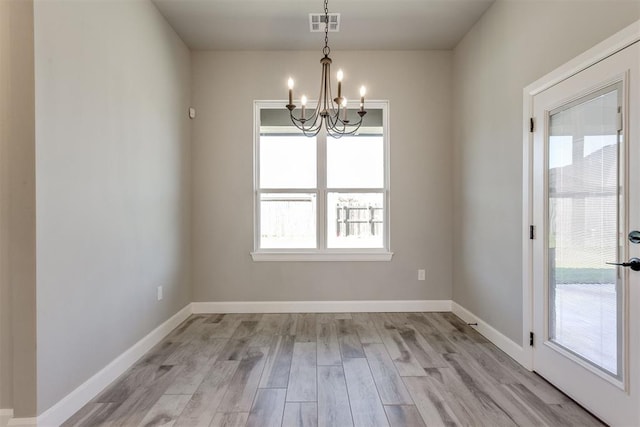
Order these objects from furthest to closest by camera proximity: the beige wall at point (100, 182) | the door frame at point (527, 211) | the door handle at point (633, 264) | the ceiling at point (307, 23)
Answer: the ceiling at point (307, 23), the door frame at point (527, 211), the beige wall at point (100, 182), the door handle at point (633, 264)

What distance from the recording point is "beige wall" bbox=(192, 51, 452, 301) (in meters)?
3.69

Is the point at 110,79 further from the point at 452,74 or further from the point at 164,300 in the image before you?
the point at 452,74

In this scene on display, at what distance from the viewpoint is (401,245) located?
3.74 meters

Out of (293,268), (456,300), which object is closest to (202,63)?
(293,268)

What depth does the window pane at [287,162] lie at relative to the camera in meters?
3.79

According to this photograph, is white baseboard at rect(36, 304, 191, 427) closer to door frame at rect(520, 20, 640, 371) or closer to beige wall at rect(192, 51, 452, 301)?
beige wall at rect(192, 51, 452, 301)

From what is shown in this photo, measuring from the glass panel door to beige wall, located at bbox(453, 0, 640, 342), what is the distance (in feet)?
1.08

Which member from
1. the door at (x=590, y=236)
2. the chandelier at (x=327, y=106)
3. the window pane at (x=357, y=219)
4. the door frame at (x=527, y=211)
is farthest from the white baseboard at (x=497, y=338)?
the chandelier at (x=327, y=106)

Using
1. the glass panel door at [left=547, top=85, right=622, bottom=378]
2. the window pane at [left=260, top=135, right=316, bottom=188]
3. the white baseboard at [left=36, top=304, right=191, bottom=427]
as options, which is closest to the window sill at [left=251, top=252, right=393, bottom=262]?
the window pane at [left=260, top=135, right=316, bottom=188]

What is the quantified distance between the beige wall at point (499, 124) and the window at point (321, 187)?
0.88m

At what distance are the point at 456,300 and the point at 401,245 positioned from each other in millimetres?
855

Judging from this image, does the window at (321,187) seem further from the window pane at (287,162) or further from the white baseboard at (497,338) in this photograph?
the white baseboard at (497,338)

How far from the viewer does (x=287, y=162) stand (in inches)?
149

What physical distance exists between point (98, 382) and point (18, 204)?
4.02ft
